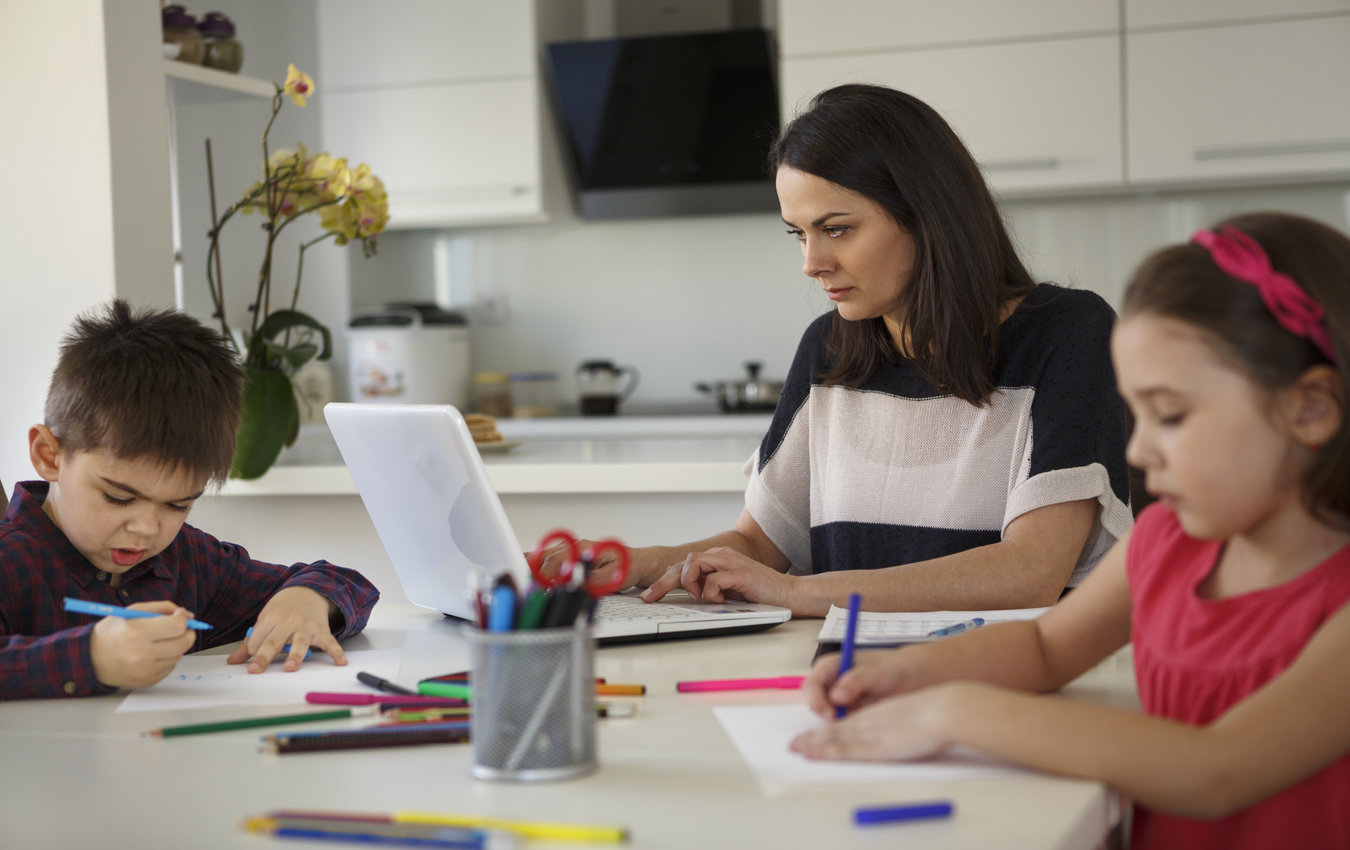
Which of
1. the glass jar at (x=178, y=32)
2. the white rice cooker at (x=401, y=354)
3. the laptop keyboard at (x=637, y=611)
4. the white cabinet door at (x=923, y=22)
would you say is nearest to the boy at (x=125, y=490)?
the laptop keyboard at (x=637, y=611)

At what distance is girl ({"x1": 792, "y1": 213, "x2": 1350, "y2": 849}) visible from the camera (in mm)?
696

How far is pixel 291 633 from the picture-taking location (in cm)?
112

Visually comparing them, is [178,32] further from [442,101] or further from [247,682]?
[247,682]

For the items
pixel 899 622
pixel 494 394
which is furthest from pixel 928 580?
pixel 494 394

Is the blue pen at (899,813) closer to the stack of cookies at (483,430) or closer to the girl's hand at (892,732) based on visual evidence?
the girl's hand at (892,732)

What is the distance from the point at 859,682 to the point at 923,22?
277cm

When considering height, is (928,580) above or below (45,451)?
below

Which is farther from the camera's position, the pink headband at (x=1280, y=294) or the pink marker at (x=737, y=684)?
the pink marker at (x=737, y=684)

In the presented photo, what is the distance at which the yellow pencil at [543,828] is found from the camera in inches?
24.6

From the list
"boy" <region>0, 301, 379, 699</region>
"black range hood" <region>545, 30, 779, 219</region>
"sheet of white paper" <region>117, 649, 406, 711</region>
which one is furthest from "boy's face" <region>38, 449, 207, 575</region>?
"black range hood" <region>545, 30, 779, 219</region>

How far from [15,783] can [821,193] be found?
982mm

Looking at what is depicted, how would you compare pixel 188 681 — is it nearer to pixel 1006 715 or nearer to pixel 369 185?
pixel 1006 715

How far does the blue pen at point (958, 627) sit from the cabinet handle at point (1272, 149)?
2.48 meters

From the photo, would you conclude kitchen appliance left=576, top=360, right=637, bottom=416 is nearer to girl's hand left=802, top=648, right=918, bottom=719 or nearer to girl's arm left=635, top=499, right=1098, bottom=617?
girl's arm left=635, top=499, right=1098, bottom=617
